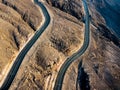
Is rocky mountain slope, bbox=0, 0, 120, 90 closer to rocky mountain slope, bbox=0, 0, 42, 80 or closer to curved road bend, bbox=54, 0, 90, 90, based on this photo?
curved road bend, bbox=54, 0, 90, 90

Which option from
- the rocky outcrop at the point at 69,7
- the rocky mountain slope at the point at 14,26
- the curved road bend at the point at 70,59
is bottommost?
the curved road bend at the point at 70,59

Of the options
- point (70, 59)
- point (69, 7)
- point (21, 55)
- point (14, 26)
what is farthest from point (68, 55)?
point (69, 7)

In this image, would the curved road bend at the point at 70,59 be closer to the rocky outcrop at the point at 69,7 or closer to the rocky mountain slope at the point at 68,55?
the rocky mountain slope at the point at 68,55

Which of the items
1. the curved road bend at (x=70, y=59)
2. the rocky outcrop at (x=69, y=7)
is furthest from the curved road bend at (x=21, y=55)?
the rocky outcrop at (x=69, y=7)

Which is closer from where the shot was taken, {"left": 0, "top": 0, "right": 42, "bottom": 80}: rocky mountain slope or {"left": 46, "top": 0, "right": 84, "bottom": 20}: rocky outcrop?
{"left": 0, "top": 0, "right": 42, "bottom": 80}: rocky mountain slope

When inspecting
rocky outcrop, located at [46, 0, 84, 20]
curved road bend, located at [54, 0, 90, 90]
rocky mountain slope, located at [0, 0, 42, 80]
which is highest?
rocky mountain slope, located at [0, 0, 42, 80]

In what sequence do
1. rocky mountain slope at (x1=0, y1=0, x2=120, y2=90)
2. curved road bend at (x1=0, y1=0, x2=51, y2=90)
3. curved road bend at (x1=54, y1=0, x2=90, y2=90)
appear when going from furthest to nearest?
1. curved road bend at (x1=54, y1=0, x2=90, y2=90)
2. rocky mountain slope at (x1=0, y1=0, x2=120, y2=90)
3. curved road bend at (x1=0, y1=0, x2=51, y2=90)

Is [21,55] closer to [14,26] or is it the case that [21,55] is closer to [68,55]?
[14,26]

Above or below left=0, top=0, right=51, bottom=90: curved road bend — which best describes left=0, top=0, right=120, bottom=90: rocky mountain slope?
below

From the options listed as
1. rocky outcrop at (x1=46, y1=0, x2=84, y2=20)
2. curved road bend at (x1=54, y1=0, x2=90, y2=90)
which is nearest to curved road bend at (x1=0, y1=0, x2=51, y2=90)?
curved road bend at (x1=54, y1=0, x2=90, y2=90)

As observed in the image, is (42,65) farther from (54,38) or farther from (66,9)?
(66,9)

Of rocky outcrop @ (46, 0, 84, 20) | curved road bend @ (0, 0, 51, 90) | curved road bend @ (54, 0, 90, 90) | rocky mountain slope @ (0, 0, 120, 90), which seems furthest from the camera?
rocky outcrop @ (46, 0, 84, 20)

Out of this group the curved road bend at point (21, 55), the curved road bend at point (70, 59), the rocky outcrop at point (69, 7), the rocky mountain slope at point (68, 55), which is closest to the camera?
the curved road bend at point (21, 55)
